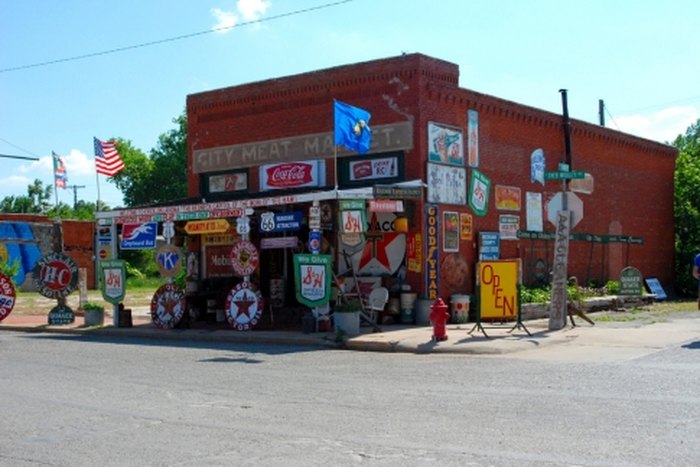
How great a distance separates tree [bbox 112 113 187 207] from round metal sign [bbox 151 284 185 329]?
1980 inches

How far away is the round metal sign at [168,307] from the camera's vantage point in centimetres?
2170

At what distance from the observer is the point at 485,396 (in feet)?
34.5

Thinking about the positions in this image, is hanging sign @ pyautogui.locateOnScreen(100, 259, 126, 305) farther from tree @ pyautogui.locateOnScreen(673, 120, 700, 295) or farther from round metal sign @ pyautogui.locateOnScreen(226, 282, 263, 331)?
tree @ pyautogui.locateOnScreen(673, 120, 700, 295)

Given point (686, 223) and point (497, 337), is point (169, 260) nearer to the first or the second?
point (497, 337)

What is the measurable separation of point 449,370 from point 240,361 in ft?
13.5

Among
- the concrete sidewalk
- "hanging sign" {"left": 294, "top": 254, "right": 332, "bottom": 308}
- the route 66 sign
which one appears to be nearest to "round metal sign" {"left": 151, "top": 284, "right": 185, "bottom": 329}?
the concrete sidewalk

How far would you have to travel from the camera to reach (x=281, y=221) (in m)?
20.6

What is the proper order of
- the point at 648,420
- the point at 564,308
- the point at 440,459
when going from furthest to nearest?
the point at 564,308, the point at 648,420, the point at 440,459

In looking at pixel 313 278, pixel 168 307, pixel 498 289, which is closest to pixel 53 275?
pixel 168 307

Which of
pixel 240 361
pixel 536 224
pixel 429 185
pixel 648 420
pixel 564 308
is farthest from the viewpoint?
pixel 536 224

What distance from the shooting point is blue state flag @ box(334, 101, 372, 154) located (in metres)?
19.5

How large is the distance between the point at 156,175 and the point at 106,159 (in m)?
44.8

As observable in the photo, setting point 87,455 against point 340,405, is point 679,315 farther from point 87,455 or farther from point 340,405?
point 87,455

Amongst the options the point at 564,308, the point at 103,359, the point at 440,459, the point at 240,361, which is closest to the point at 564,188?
the point at 564,308
